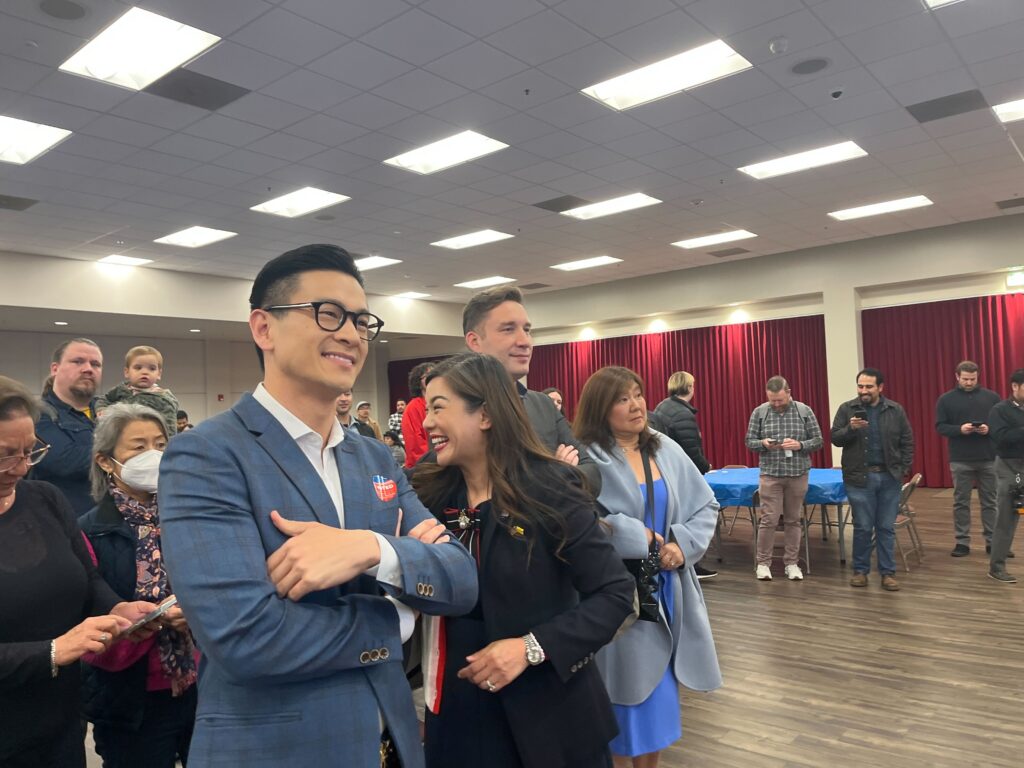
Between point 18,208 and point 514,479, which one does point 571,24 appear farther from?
point 18,208

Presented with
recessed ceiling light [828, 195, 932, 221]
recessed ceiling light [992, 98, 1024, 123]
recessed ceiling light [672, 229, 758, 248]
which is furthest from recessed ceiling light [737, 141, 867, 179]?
recessed ceiling light [672, 229, 758, 248]

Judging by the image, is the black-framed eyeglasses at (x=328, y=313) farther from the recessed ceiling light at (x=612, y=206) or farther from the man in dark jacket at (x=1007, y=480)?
the recessed ceiling light at (x=612, y=206)

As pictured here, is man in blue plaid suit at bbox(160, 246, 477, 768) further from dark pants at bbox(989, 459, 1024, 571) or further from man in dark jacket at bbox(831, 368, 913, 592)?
dark pants at bbox(989, 459, 1024, 571)

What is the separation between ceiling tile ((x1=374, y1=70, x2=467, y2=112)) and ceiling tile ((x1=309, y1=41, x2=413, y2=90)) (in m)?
0.10

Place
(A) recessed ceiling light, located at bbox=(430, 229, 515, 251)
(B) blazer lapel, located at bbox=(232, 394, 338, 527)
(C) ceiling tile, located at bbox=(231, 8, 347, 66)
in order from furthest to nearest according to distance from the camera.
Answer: (A) recessed ceiling light, located at bbox=(430, 229, 515, 251)
(C) ceiling tile, located at bbox=(231, 8, 347, 66)
(B) blazer lapel, located at bbox=(232, 394, 338, 527)

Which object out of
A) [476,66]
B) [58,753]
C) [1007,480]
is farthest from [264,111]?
[1007,480]

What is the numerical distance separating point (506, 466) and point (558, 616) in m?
0.37

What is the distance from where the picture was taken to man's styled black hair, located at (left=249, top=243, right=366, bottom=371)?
1.18 metres

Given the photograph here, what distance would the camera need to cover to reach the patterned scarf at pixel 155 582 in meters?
1.94

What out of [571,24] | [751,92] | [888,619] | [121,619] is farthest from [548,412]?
[751,92]

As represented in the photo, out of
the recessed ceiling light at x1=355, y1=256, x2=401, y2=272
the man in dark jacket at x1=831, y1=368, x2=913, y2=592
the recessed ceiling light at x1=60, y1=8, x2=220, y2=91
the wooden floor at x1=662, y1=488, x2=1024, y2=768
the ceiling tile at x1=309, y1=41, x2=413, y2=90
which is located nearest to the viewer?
the wooden floor at x1=662, y1=488, x2=1024, y2=768

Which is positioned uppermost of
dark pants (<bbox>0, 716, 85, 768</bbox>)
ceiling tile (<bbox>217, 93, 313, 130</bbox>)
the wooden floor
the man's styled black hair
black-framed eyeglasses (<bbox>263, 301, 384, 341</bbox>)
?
ceiling tile (<bbox>217, 93, 313, 130</bbox>)

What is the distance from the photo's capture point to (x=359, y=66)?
5.28 m

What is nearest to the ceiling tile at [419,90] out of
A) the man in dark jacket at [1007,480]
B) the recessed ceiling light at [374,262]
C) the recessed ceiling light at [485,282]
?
the man in dark jacket at [1007,480]
